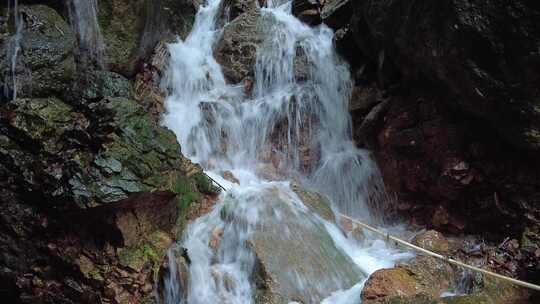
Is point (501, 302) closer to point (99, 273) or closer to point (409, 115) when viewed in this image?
point (409, 115)

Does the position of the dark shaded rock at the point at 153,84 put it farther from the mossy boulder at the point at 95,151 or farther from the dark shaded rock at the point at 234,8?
the dark shaded rock at the point at 234,8

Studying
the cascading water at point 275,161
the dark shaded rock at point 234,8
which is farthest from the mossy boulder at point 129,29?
the dark shaded rock at point 234,8

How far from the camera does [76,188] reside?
12.8ft

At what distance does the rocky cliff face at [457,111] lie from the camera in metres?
3.97

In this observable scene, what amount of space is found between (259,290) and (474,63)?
10.4 feet

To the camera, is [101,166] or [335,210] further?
[335,210]

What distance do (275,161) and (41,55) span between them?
12.2 ft

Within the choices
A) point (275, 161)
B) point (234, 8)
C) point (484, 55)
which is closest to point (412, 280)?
point (484, 55)

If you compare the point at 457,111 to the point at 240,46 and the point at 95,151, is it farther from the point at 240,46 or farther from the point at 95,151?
the point at 240,46

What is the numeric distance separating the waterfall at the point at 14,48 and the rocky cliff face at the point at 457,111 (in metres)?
4.69

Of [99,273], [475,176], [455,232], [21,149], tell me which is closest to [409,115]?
[475,176]

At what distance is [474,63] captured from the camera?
421 centimetres

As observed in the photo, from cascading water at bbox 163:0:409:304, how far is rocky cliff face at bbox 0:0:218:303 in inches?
17.5

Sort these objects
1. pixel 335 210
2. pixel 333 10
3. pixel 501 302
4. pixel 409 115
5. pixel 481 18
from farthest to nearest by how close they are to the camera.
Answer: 1. pixel 333 10
2. pixel 335 210
3. pixel 409 115
4. pixel 481 18
5. pixel 501 302
